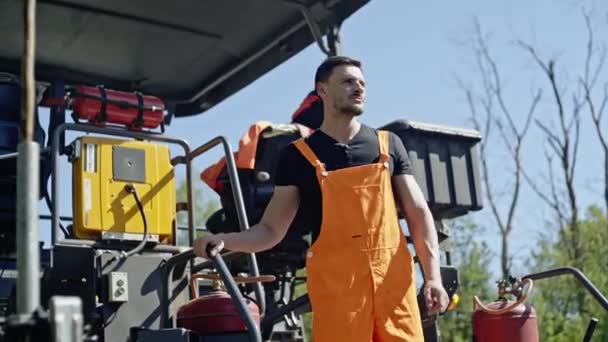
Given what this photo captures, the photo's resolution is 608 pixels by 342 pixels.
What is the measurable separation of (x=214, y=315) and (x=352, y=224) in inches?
39.8

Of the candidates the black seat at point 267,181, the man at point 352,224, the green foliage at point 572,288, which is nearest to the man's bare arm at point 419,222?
the man at point 352,224

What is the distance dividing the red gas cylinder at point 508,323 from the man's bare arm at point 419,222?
4.07 ft

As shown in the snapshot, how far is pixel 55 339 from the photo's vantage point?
153 cm

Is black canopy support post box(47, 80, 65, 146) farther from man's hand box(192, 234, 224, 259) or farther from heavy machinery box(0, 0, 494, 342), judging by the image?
man's hand box(192, 234, 224, 259)

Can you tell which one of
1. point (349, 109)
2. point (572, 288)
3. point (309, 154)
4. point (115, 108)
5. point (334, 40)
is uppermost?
point (334, 40)

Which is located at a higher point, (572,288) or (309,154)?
(309,154)

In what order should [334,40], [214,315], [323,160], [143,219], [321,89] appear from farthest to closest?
1. [334,40]
2. [143,219]
3. [214,315]
4. [321,89]
5. [323,160]

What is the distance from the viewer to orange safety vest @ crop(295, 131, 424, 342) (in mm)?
2842

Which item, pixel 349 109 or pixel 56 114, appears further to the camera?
pixel 56 114

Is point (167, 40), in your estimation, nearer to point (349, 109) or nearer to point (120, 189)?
point (120, 189)

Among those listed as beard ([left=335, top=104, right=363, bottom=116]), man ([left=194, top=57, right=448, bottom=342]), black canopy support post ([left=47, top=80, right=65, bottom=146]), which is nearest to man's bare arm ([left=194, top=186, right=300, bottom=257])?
man ([left=194, top=57, right=448, bottom=342])

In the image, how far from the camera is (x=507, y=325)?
4.15m

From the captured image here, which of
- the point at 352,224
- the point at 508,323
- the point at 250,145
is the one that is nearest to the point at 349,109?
the point at 352,224

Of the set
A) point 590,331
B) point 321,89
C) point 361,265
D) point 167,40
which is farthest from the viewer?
point 167,40
